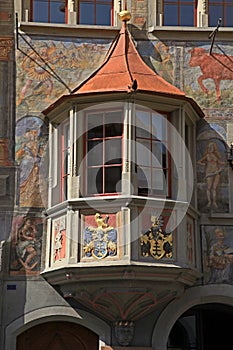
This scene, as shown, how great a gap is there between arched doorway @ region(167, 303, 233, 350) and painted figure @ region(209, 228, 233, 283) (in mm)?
2386

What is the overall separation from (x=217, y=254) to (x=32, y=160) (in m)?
3.90

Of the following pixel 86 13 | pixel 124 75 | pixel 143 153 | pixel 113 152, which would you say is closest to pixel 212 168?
pixel 143 153

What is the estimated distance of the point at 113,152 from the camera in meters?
13.6

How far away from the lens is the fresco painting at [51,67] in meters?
14.6

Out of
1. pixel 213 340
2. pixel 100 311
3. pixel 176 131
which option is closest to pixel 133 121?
pixel 176 131

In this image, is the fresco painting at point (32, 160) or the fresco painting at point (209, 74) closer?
the fresco painting at point (32, 160)

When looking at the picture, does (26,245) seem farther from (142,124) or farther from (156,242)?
(142,124)

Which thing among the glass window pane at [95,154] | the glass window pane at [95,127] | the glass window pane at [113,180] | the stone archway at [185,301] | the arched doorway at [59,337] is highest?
the glass window pane at [95,127]

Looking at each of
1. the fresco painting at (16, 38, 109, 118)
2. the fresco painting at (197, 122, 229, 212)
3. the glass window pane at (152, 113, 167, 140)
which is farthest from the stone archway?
the fresco painting at (16, 38, 109, 118)

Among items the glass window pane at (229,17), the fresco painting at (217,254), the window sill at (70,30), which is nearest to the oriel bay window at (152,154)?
the fresco painting at (217,254)

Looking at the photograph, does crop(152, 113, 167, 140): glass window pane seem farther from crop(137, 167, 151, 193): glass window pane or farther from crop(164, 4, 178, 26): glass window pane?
crop(164, 4, 178, 26): glass window pane

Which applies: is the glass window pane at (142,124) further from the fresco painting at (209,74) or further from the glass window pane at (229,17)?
the glass window pane at (229,17)

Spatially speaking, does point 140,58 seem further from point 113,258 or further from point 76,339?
point 76,339

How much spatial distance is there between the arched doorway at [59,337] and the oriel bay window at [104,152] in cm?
264
